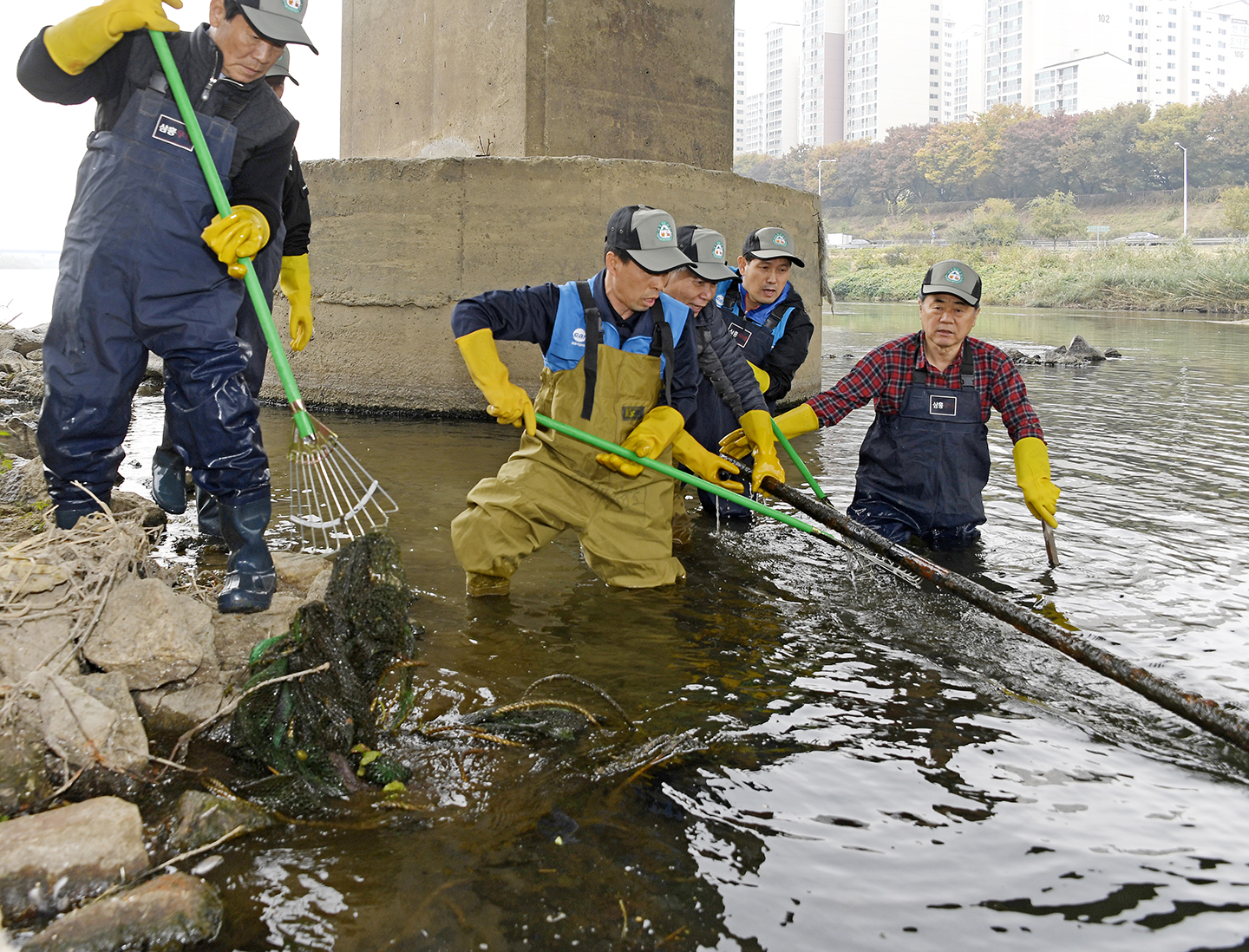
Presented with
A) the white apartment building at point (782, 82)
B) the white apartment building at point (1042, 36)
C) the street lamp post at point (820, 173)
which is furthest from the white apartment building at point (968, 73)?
the street lamp post at point (820, 173)

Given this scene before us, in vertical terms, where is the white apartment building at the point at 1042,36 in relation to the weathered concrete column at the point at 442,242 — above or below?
above

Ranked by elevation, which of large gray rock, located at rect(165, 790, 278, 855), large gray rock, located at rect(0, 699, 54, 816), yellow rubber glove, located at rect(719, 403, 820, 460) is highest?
yellow rubber glove, located at rect(719, 403, 820, 460)

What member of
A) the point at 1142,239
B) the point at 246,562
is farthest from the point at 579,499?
the point at 1142,239

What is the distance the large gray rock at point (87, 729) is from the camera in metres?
2.36

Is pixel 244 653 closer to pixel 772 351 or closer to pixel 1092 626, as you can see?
pixel 1092 626

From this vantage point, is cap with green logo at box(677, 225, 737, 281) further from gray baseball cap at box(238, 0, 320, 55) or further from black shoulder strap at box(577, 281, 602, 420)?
gray baseball cap at box(238, 0, 320, 55)

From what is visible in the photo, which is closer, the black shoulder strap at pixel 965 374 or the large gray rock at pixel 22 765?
the large gray rock at pixel 22 765

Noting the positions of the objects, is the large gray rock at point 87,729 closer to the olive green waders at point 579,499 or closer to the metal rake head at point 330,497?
the metal rake head at point 330,497

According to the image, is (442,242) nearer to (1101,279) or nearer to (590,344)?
(590,344)

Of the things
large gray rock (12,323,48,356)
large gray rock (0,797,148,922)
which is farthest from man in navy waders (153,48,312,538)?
large gray rock (12,323,48,356)

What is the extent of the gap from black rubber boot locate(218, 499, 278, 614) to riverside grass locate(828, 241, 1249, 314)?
695 inches

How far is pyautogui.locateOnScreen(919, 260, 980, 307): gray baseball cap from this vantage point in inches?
172

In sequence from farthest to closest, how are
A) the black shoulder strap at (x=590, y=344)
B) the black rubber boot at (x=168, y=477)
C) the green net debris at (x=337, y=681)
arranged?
the black rubber boot at (x=168, y=477), the black shoulder strap at (x=590, y=344), the green net debris at (x=337, y=681)

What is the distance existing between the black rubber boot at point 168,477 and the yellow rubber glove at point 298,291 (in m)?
0.65
